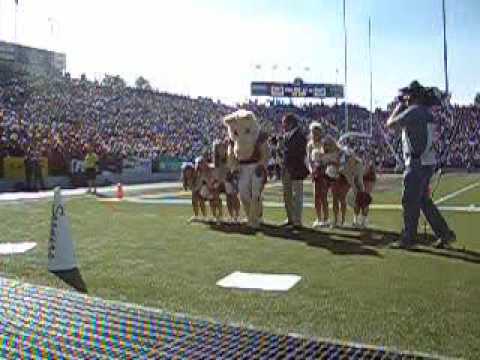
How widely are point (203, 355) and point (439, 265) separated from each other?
3641 mm

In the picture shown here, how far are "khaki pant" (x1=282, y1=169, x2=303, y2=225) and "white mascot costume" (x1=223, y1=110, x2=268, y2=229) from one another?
34 cm

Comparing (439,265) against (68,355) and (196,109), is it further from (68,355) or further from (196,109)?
(196,109)

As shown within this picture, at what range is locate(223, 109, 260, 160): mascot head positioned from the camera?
9.62m

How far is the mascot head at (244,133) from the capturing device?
9625 millimetres

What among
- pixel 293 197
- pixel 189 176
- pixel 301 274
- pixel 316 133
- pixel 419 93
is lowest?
pixel 301 274

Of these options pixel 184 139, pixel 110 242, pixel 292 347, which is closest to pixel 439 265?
pixel 292 347


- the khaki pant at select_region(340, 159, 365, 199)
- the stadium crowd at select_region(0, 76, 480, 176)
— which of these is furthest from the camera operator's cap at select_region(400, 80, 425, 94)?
the stadium crowd at select_region(0, 76, 480, 176)

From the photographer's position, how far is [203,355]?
3.62 meters

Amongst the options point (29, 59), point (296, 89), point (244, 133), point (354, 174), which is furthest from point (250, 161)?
point (296, 89)

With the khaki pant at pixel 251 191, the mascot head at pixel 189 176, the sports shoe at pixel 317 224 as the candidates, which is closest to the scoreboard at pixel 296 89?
the mascot head at pixel 189 176

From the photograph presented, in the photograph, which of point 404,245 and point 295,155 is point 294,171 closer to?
point 295,155

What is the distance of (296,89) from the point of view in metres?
71.1

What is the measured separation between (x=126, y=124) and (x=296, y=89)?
109 ft

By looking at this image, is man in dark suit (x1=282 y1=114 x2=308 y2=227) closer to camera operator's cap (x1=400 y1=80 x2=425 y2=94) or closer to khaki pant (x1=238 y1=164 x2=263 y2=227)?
khaki pant (x1=238 y1=164 x2=263 y2=227)
